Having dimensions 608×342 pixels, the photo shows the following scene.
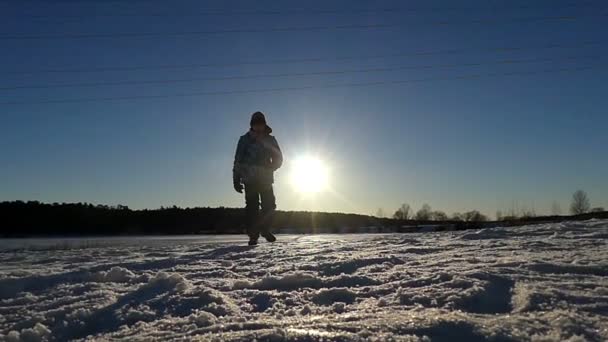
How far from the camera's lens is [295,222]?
80.4 feet

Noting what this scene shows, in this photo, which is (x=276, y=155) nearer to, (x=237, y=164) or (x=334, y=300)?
(x=237, y=164)

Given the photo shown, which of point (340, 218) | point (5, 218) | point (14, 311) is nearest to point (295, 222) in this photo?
point (340, 218)

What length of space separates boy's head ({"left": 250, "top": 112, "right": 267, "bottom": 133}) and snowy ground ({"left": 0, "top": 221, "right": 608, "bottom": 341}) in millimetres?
4094

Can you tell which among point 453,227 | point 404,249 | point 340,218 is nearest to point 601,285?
point 404,249

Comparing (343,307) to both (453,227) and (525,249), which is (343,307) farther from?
(453,227)

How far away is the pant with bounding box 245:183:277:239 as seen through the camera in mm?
8195

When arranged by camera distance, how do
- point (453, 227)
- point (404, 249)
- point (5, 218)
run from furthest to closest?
1. point (5, 218)
2. point (453, 227)
3. point (404, 249)

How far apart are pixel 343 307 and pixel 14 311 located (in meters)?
1.83

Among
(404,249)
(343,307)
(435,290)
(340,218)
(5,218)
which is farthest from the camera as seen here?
(340,218)

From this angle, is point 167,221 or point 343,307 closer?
point 343,307

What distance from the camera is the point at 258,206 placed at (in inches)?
332

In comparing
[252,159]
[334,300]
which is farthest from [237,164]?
[334,300]

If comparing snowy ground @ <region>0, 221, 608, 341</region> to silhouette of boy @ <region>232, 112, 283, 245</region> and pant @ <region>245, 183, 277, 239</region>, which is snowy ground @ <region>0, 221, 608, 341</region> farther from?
silhouette of boy @ <region>232, 112, 283, 245</region>

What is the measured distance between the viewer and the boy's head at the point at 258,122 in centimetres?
834
